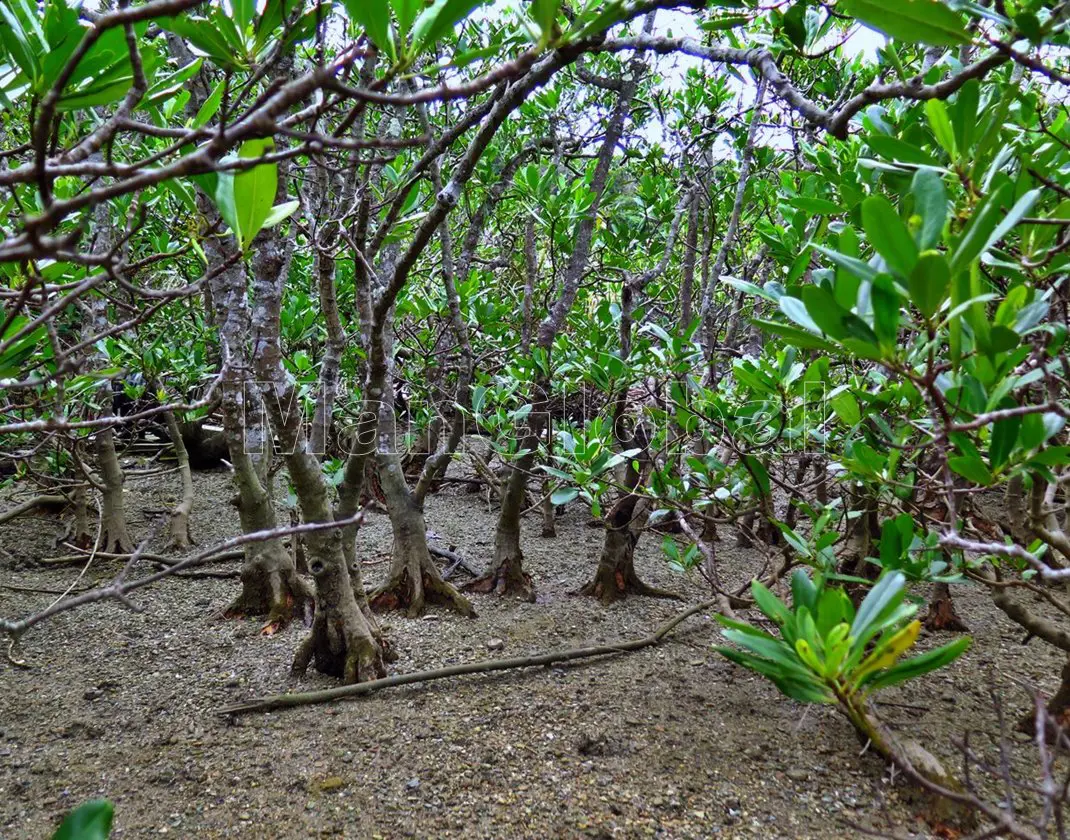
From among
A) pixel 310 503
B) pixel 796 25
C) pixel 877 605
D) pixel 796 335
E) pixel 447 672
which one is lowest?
pixel 447 672

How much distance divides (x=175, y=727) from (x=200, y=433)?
14.5 feet

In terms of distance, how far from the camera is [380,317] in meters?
2.19

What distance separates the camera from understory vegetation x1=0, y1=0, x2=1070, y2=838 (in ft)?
2.90

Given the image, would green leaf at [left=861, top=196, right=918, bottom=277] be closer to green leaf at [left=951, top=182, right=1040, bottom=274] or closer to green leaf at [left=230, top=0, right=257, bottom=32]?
green leaf at [left=951, top=182, right=1040, bottom=274]

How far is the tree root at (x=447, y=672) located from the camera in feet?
7.90

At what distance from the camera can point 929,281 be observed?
2.71ft

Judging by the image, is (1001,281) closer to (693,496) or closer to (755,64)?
(755,64)

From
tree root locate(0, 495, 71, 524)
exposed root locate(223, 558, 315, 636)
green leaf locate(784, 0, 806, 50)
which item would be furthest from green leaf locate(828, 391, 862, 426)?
tree root locate(0, 495, 71, 524)

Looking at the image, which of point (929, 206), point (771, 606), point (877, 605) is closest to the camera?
point (929, 206)

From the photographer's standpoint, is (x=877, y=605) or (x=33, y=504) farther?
(x=33, y=504)

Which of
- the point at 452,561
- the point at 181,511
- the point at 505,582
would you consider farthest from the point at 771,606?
the point at 181,511

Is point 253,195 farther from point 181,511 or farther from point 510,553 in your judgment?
point 181,511

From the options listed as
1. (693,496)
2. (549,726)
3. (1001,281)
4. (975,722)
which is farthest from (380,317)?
(975,722)

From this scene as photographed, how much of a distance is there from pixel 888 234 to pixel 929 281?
0.07 meters
